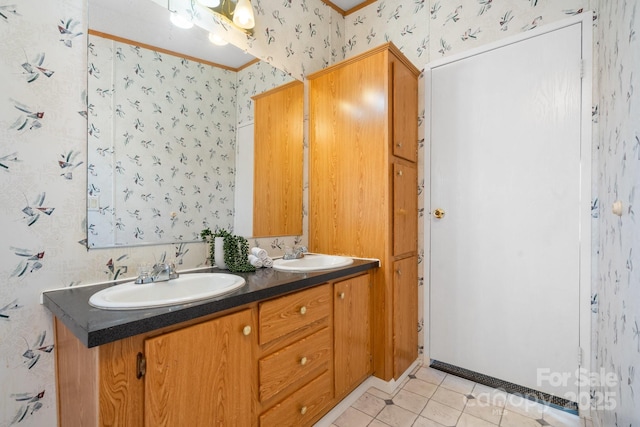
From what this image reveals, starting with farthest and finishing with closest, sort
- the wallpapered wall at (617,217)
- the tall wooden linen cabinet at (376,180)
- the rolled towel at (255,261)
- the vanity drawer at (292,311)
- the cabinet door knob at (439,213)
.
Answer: the cabinet door knob at (439,213), the tall wooden linen cabinet at (376,180), the rolled towel at (255,261), the vanity drawer at (292,311), the wallpapered wall at (617,217)

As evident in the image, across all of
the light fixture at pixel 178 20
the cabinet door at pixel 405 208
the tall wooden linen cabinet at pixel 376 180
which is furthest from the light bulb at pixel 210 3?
the cabinet door at pixel 405 208

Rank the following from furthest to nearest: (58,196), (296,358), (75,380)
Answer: (296,358), (58,196), (75,380)

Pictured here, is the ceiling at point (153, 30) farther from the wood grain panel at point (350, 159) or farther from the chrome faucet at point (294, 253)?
the chrome faucet at point (294, 253)

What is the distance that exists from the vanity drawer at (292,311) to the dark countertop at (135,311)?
44mm

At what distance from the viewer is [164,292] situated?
4.01 ft

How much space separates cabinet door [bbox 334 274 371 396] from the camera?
157cm

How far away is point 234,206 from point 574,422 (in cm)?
215

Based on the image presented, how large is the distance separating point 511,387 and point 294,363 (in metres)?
1.46

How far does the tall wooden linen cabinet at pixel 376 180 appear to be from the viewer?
1804 millimetres

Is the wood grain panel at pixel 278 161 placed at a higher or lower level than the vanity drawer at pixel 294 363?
higher

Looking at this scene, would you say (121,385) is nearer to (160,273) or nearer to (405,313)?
(160,273)

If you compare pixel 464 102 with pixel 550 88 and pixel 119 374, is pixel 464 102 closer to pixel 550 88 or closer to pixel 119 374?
pixel 550 88

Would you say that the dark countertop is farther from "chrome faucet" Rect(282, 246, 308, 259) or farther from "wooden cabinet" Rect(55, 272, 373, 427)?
"chrome faucet" Rect(282, 246, 308, 259)

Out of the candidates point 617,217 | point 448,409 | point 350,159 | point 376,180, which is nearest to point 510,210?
point 617,217
